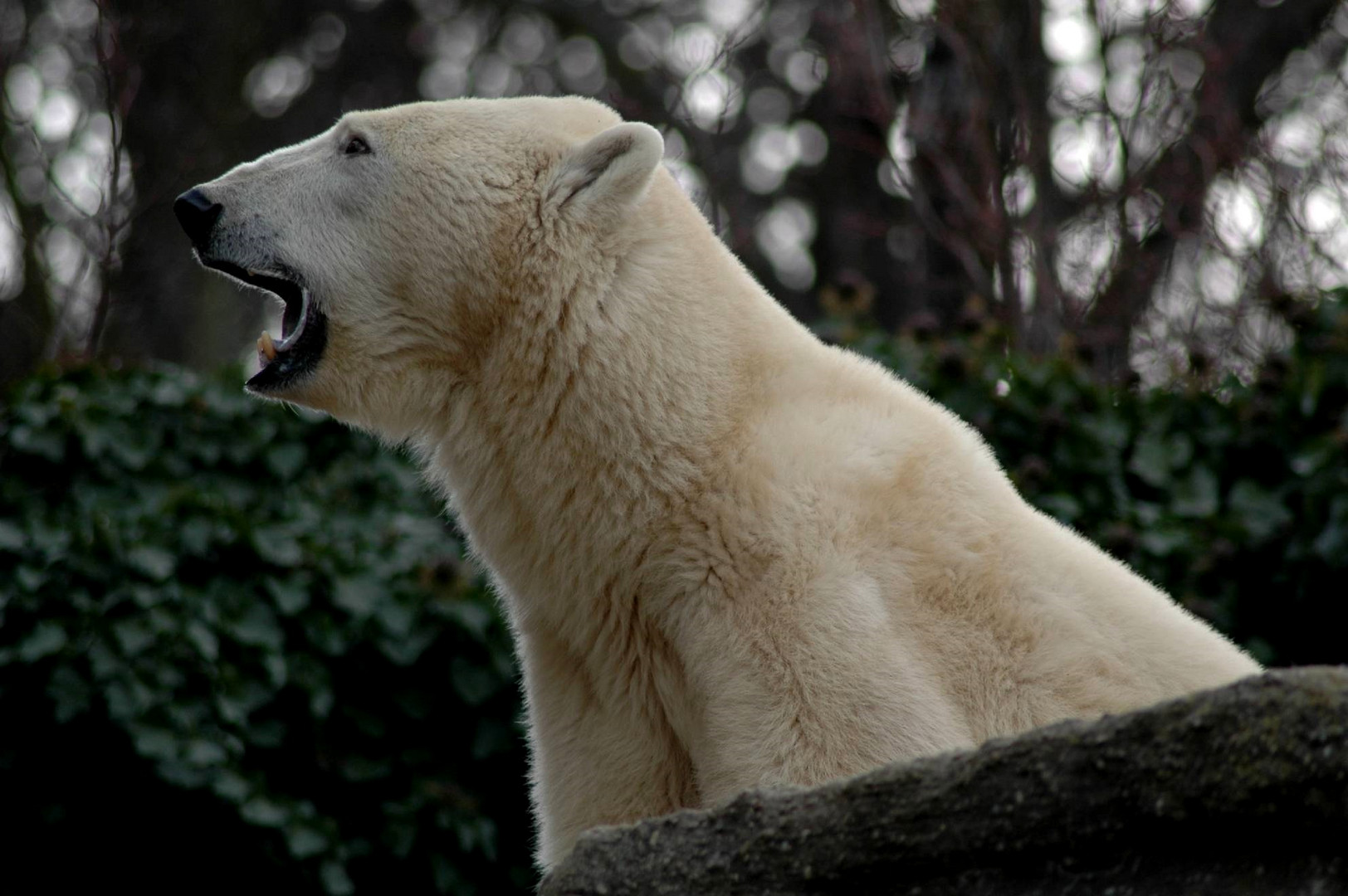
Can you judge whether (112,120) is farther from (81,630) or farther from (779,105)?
(779,105)

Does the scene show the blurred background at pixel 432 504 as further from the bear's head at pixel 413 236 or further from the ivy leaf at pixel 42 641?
the bear's head at pixel 413 236

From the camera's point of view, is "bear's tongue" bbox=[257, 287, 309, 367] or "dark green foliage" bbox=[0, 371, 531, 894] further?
"dark green foliage" bbox=[0, 371, 531, 894]

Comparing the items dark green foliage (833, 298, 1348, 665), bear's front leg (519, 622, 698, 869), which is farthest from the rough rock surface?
dark green foliage (833, 298, 1348, 665)

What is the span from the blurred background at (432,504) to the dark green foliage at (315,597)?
Result: 0.04 ft

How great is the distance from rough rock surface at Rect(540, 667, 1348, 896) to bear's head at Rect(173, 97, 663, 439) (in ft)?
4.85

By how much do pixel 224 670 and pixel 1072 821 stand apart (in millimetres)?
3635

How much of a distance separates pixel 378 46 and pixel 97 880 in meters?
10.9

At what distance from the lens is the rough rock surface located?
206 cm

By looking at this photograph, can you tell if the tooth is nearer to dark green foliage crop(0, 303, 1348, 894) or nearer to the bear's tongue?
the bear's tongue

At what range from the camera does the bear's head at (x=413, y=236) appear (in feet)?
11.7

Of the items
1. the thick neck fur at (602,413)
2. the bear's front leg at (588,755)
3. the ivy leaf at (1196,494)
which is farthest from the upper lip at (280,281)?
the ivy leaf at (1196,494)

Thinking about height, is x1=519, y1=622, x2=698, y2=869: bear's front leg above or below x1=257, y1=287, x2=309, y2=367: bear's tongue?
below

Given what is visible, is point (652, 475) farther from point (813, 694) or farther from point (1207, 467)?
point (1207, 467)

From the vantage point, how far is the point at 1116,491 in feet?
A: 19.5
